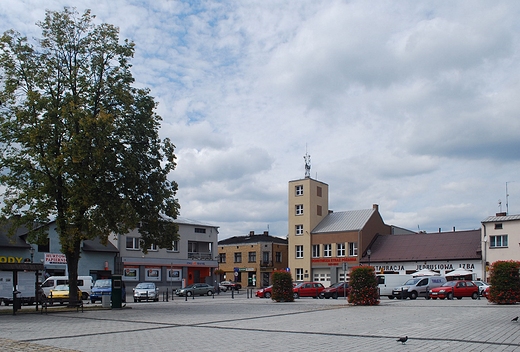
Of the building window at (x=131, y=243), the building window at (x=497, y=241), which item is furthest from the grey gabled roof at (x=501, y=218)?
the building window at (x=131, y=243)

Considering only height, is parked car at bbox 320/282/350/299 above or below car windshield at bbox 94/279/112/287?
below

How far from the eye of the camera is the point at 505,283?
26688 mm

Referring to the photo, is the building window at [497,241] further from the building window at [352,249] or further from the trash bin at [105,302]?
the trash bin at [105,302]

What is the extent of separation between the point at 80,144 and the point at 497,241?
139ft

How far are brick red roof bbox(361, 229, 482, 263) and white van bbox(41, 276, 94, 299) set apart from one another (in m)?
31.7

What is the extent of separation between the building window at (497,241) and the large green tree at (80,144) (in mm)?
35719

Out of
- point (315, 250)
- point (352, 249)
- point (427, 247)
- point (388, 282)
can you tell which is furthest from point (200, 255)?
point (388, 282)

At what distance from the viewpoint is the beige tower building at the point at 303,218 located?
68.2 meters

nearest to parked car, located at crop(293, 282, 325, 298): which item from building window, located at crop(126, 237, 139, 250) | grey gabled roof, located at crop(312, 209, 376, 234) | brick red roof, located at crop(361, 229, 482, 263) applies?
brick red roof, located at crop(361, 229, 482, 263)

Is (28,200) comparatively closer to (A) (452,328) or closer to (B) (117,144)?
(B) (117,144)

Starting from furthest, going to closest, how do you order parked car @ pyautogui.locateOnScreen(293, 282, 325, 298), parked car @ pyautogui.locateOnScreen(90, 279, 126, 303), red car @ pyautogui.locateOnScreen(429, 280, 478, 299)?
1. parked car @ pyautogui.locateOnScreen(293, 282, 325, 298)
2. parked car @ pyautogui.locateOnScreen(90, 279, 126, 303)
3. red car @ pyautogui.locateOnScreen(429, 280, 478, 299)

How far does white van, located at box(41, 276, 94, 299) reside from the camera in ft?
140

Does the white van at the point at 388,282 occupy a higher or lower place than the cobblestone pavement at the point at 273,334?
lower

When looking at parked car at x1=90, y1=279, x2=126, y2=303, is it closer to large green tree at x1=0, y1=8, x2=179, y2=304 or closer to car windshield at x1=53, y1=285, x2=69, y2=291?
car windshield at x1=53, y1=285, x2=69, y2=291
